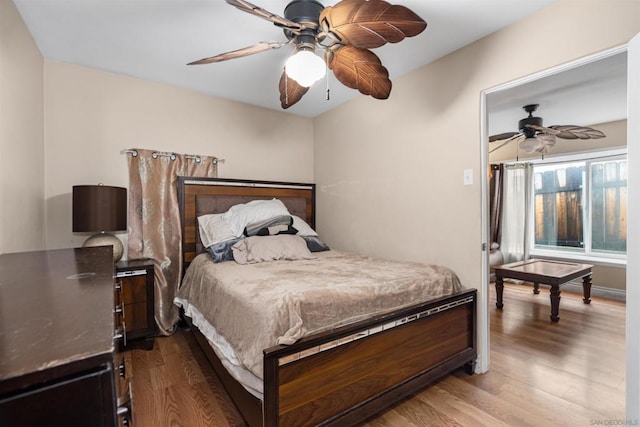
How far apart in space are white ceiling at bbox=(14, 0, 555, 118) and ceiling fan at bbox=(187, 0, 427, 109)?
0.83 ft

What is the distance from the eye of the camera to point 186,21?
6.68 ft

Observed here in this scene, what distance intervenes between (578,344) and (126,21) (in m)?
4.51

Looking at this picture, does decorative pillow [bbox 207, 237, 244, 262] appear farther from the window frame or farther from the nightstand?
the window frame

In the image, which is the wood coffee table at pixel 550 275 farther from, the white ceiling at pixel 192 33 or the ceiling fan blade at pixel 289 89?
the ceiling fan blade at pixel 289 89

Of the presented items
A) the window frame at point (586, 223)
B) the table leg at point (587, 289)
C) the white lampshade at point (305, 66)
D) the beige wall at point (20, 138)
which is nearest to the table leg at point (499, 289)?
the table leg at point (587, 289)

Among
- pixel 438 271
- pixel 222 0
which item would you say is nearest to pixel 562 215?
pixel 438 271

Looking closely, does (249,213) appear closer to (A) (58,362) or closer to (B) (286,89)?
(B) (286,89)

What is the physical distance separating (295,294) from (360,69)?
1.37 meters

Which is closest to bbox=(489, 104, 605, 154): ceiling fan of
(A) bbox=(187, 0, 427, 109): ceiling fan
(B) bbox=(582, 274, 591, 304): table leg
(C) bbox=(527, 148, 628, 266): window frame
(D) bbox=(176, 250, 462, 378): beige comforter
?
(C) bbox=(527, 148, 628, 266): window frame

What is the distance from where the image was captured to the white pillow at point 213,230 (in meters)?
2.84

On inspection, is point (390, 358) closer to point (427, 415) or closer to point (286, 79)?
point (427, 415)

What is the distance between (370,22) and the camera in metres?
1.42

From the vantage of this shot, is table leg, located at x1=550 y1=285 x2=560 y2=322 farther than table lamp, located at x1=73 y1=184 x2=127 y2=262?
Yes

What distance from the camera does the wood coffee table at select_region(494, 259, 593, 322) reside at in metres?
3.29
